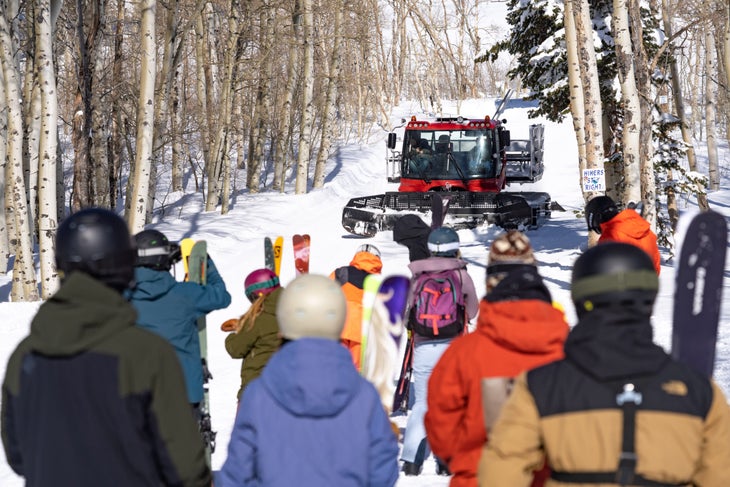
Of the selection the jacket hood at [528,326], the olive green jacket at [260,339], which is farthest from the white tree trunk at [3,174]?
the jacket hood at [528,326]

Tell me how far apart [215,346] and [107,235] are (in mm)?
9199

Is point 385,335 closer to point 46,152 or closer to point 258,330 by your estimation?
point 258,330

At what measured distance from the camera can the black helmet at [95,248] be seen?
2.96 metres

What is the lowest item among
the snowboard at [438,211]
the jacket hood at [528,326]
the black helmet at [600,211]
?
the jacket hood at [528,326]

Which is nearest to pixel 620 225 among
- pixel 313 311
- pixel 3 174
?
pixel 313 311

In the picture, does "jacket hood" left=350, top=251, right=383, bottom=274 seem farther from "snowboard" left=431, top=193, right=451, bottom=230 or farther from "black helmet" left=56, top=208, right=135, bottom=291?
"snowboard" left=431, top=193, right=451, bottom=230

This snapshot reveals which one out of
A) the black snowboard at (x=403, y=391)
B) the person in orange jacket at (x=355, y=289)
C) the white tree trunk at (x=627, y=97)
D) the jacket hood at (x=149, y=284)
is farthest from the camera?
the white tree trunk at (x=627, y=97)

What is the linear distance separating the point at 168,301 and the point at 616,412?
326cm

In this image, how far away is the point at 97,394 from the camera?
110 inches

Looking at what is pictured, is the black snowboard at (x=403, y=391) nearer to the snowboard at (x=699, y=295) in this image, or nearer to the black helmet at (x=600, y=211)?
the black helmet at (x=600, y=211)

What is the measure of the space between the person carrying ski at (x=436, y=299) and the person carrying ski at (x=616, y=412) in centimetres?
352

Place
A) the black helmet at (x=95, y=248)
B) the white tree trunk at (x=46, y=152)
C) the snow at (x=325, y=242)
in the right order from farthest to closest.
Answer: the white tree trunk at (x=46, y=152), the snow at (x=325, y=242), the black helmet at (x=95, y=248)

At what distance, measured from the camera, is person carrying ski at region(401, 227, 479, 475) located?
6.16 m

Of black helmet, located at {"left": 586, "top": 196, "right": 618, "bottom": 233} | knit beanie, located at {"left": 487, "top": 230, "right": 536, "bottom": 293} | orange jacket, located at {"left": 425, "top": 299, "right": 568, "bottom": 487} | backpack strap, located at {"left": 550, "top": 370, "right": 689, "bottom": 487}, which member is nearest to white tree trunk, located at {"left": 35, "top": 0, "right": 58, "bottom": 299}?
black helmet, located at {"left": 586, "top": 196, "right": 618, "bottom": 233}
